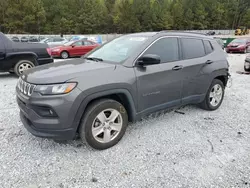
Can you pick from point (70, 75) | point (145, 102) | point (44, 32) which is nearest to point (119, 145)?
point (145, 102)

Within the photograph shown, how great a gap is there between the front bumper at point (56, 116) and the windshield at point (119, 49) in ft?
3.35

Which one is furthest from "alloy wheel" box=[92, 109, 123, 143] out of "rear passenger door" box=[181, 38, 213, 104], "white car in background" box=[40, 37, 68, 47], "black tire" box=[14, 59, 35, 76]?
"white car in background" box=[40, 37, 68, 47]

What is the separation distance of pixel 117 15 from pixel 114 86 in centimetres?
6010

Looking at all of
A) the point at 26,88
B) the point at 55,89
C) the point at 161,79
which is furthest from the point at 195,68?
the point at 26,88

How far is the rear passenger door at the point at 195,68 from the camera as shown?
12.0ft

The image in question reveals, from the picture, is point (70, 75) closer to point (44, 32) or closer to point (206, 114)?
point (206, 114)

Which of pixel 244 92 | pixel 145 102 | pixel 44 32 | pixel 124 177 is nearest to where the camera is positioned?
pixel 124 177

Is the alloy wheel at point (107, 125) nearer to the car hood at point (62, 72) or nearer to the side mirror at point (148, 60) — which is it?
the car hood at point (62, 72)

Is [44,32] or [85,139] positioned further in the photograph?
[44,32]

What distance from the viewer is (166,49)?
3443 millimetres

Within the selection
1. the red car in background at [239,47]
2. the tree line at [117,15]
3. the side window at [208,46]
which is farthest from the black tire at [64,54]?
the tree line at [117,15]

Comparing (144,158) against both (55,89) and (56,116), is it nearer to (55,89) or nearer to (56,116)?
(56,116)

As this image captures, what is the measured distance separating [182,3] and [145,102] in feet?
238

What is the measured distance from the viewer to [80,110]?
2.55 meters
